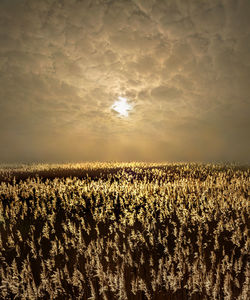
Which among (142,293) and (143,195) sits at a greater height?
(143,195)

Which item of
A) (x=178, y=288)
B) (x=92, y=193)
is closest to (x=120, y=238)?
(x=178, y=288)

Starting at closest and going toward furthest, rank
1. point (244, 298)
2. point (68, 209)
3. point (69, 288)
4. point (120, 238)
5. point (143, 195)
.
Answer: point (244, 298)
point (69, 288)
point (120, 238)
point (68, 209)
point (143, 195)

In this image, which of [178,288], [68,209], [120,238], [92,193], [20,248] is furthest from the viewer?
[92,193]

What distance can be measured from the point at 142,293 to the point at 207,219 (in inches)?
166

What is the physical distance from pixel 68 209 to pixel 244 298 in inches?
275

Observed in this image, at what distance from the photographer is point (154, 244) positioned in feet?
19.2

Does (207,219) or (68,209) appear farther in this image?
(68,209)

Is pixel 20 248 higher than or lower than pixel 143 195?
lower

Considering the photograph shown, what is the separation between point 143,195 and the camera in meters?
9.99

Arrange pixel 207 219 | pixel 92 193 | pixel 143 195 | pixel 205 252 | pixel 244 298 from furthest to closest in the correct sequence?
pixel 92 193
pixel 143 195
pixel 207 219
pixel 205 252
pixel 244 298

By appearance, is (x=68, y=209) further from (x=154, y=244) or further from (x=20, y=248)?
(x=154, y=244)

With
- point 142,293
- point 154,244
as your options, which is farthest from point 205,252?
point 142,293

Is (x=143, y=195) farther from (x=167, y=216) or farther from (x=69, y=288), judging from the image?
(x=69, y=288)

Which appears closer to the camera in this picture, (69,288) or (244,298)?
(244,298)
